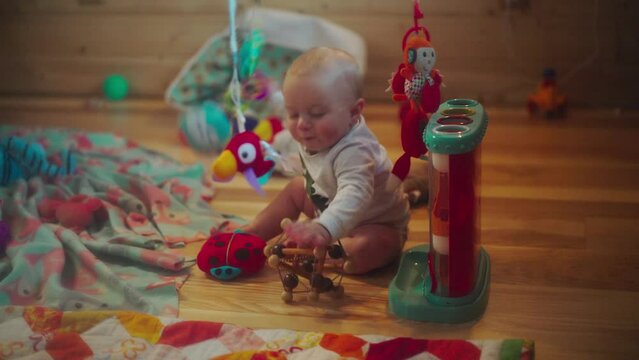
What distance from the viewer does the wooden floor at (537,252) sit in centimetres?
134

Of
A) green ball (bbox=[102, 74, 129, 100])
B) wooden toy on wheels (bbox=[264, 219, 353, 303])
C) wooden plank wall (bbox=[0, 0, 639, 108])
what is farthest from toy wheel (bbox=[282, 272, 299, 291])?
green ball (bbox=[102, 74, 129, 100])

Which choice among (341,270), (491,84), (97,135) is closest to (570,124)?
(491,84)

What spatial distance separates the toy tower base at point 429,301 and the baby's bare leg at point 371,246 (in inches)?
3.0

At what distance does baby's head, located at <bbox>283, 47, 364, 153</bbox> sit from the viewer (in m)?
1.43

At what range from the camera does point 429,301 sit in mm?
1377

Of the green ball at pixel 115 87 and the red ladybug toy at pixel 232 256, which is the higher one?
the red ladybug toy at pixel 232 256

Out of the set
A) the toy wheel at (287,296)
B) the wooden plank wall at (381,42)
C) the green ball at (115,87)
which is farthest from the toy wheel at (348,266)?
the green ball at (115,87)

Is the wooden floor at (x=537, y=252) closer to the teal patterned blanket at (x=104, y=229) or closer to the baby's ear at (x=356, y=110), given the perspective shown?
the teal patterned blanket at (x=104, y=229)

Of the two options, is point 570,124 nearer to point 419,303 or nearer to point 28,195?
point 419,303

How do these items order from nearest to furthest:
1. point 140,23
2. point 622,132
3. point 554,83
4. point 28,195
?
point 28,195 → point 622,132 → point 554,83 → point 140,23

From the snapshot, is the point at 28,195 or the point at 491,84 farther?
the point at 491,84

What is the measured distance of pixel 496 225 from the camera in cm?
175

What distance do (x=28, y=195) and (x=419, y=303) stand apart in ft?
3.30

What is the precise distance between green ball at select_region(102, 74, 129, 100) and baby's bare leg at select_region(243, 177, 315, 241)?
1.38 meters
